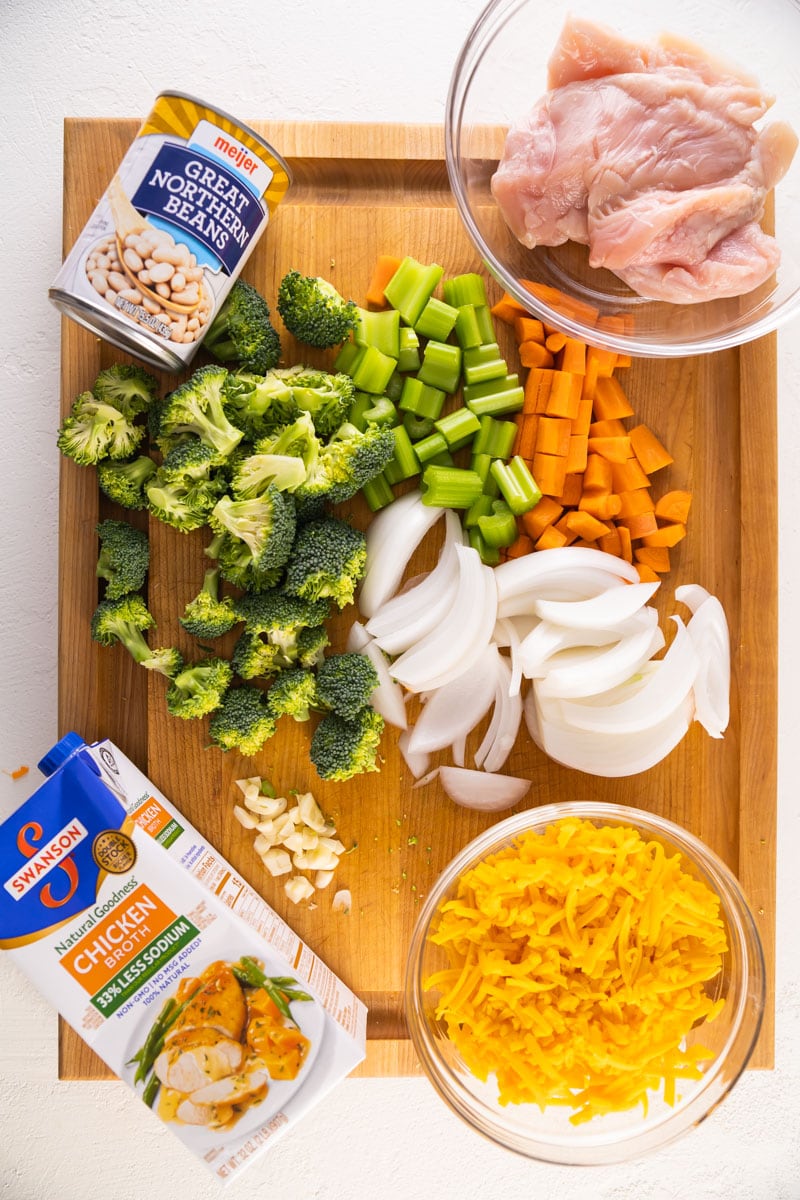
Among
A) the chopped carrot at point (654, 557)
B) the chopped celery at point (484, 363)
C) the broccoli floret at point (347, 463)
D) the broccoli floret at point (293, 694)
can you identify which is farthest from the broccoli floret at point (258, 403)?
the chopped carrot at point (654, 557)

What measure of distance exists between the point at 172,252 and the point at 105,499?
0.63 m

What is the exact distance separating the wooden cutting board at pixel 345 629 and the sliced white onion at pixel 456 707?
0.09m

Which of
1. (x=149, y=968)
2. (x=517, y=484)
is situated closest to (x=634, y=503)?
(x=517, y=484)

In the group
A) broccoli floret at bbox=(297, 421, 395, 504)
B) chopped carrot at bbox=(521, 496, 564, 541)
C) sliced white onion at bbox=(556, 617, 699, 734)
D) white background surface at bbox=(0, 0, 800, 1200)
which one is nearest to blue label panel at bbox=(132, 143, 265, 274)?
broccoli floret at bbox=(297, 421, 395, 504)

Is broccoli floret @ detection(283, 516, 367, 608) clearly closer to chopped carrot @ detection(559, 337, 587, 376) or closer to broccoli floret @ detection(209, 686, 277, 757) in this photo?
broccoli floret @ detection(209, 686, 277, 757)

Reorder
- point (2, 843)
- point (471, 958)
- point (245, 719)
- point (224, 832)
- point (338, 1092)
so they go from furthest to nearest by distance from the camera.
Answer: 1. point (338, 1092)
2. point (224, 832)
3. point (245, 719)
4. point (471, 958)
5. point (2, 843)

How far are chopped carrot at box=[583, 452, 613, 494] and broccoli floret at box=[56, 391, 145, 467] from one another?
1.04m

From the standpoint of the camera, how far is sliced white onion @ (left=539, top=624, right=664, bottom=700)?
193 cm

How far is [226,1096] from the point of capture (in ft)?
5.61

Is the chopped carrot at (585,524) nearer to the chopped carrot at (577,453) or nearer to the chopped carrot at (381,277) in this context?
the chopped carrot at (577,453)

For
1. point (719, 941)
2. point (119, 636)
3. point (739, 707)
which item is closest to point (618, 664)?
point (739, 707)

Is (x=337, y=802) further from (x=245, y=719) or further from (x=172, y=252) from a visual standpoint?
(x=172, y=252)

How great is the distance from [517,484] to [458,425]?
19 cm

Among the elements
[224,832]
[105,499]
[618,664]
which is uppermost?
[105,499]
